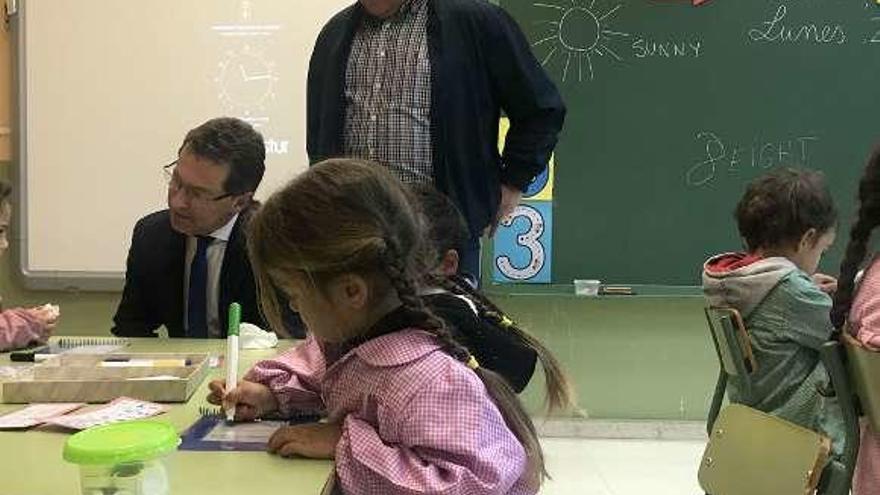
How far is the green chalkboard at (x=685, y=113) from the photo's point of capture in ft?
11.7

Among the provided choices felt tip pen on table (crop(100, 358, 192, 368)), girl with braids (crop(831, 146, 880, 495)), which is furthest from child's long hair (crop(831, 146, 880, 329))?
felt tip pen on table (crop(100, 358, 192, 368))

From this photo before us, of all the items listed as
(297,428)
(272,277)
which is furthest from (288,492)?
(272,277)

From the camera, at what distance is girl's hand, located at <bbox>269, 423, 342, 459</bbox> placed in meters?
1.16

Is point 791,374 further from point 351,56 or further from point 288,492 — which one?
point 288,492

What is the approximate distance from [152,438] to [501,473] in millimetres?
415

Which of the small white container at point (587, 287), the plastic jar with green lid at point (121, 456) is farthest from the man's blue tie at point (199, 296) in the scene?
the small white container at point (587, 287)

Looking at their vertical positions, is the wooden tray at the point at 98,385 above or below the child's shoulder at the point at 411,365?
below

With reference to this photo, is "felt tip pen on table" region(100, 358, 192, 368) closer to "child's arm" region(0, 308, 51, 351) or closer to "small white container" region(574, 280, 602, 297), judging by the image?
"child's arm" region(0, 308, 51, 351)

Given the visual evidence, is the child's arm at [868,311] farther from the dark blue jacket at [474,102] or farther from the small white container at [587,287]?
the small white container at [587,287]

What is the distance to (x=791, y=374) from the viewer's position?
2.33 meters

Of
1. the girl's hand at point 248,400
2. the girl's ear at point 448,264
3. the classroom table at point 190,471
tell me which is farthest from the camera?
the girl's ear at point 448,264

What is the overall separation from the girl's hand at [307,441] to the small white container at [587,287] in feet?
8.34

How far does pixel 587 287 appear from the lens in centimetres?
365

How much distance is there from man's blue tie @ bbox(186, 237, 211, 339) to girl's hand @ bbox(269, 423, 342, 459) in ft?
3.88
